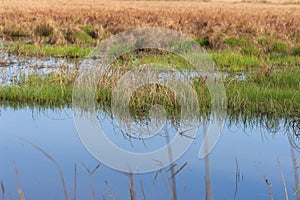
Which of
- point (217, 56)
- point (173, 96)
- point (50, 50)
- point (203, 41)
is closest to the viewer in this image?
point (173, 96)

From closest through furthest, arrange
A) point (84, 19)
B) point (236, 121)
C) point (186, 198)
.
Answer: point (186, 198), point (236, 121), point (84, 19)

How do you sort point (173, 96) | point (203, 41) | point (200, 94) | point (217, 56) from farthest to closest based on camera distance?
point (203, 41), point (217, 56), point (200, 94), point (173, 96)

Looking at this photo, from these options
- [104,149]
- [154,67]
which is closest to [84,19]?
[154,67]

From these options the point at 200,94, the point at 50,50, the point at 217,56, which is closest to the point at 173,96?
the point at 200,94

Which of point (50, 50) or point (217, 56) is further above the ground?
point (50, 50)

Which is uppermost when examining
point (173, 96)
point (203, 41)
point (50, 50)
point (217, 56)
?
point (203, 41)

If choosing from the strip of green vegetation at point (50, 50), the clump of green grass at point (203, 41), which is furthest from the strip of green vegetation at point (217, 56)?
the clump of green grass at point (203, 41)

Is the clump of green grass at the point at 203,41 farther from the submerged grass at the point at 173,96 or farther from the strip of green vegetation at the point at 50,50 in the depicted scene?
the submerged grass at the point at 173,96

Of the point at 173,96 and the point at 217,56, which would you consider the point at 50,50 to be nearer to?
the point at 217,56

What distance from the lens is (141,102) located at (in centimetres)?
765

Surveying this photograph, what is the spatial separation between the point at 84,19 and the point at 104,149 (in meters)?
12.5

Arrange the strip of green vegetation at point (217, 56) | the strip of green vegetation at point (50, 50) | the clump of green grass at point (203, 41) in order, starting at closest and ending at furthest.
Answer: the strip of green vegetation at point (217, 56) → the strip of green vegetation at point (50, 50) → the clump of green grass at point (203, 41)

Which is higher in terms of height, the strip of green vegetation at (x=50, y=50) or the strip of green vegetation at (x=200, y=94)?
the strip of green vegetation at (x=50, y=50)

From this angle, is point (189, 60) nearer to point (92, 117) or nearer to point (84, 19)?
point (92, 117)
